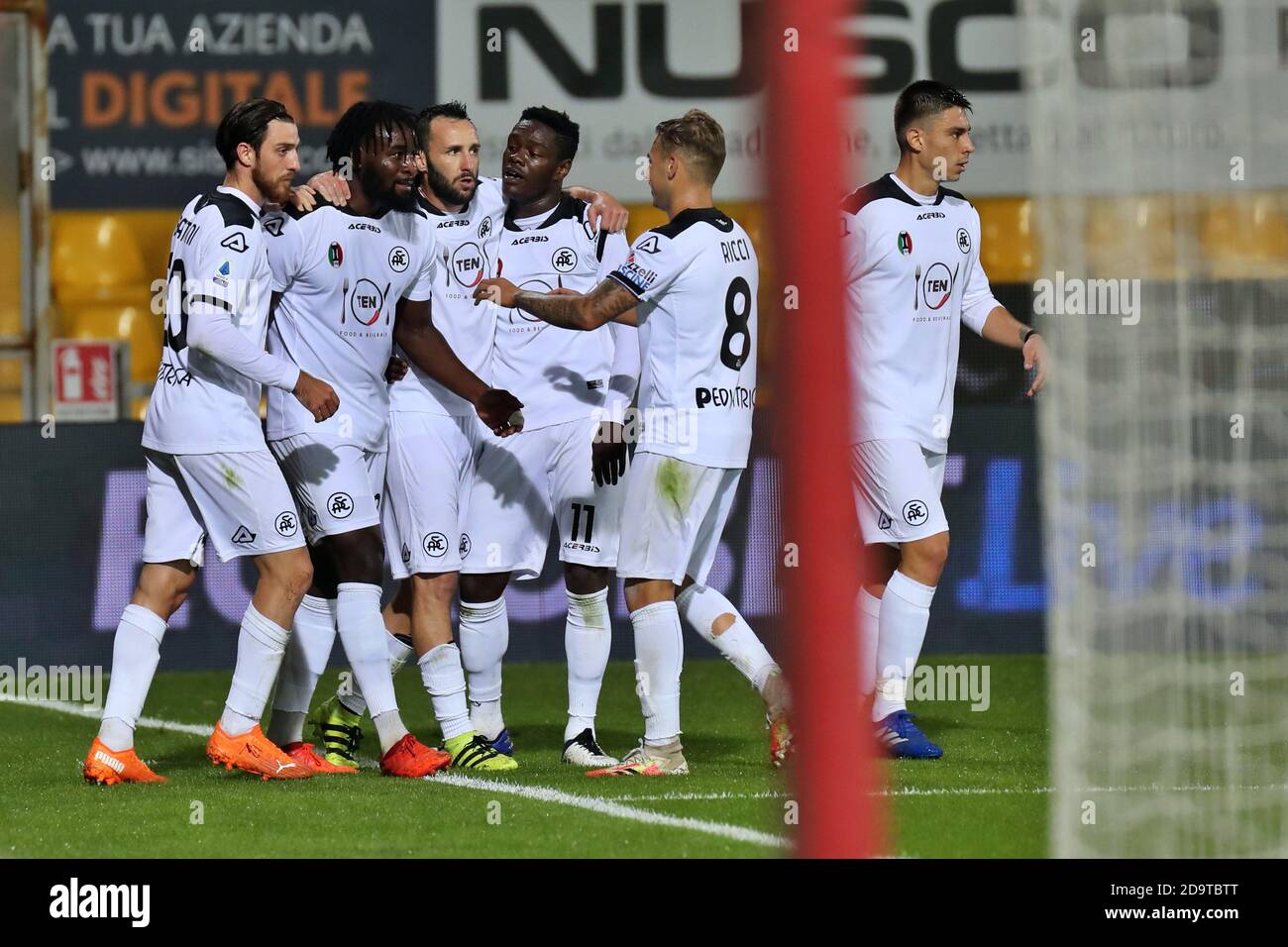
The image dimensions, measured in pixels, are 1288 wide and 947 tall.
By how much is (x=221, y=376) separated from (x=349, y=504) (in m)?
0.55

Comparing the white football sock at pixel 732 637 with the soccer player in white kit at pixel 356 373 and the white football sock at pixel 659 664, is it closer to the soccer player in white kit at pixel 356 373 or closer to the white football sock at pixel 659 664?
the white football sock at pixel 659 664

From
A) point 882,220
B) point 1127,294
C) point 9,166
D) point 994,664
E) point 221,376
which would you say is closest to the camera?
point 1127,294

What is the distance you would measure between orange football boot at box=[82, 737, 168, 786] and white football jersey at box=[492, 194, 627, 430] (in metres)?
1.63

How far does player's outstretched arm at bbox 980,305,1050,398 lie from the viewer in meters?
6.20

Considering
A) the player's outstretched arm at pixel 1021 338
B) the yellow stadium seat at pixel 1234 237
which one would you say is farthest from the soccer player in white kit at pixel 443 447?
the yellow stadium seat at pixel 1234 237

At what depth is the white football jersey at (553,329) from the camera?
6312mm

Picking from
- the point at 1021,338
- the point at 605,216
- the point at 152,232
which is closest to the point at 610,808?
the point at 605,216

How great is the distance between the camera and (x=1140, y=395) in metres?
4.79

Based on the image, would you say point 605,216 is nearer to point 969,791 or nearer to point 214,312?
point 214,312

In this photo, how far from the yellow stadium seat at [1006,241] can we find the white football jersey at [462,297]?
6.08 meters

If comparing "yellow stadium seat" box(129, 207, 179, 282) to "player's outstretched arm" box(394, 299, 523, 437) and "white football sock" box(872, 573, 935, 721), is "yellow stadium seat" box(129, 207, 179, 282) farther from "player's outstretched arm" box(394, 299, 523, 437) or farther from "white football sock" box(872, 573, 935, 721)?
"white football sock" box(872, 573, 935, 721)

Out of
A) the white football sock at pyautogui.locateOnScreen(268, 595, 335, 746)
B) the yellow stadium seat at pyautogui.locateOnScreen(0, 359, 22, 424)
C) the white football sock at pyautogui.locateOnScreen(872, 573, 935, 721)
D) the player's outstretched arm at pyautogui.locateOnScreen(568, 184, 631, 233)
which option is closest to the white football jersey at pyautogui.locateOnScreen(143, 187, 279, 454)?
the white football sock at pyautogui.locateOnScreen(268, 595, 335, 746)
